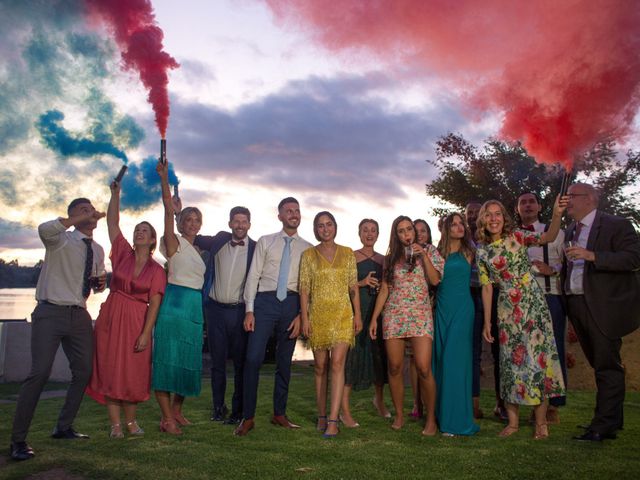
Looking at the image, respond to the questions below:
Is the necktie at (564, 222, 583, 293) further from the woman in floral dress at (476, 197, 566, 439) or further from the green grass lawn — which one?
the green grass lawn

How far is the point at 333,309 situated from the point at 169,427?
82.1 inches

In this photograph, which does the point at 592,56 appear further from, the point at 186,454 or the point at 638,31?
the point at 186,454

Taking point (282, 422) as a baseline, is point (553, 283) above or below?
above

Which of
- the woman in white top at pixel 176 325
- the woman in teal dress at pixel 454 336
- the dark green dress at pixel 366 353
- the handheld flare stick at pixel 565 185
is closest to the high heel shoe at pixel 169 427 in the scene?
the woman in white top at pixel 176 325

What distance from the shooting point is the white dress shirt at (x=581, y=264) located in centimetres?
610

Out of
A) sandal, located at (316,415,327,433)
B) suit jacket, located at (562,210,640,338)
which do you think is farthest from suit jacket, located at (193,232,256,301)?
suit jacket, located at (562,210,640,338)

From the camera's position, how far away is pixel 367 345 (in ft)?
23.2

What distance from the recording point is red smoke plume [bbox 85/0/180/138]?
838 cm

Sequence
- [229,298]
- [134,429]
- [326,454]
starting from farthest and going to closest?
[229,298], [134,429], [326,454]

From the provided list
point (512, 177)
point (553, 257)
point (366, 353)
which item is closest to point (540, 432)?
point (553, 257)

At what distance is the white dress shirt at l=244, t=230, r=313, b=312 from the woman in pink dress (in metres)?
0.91

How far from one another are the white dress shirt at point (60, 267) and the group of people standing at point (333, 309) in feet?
0.05

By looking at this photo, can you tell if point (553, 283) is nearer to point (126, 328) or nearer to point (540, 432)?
point (540, 432)

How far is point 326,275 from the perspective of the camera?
6375 mm
